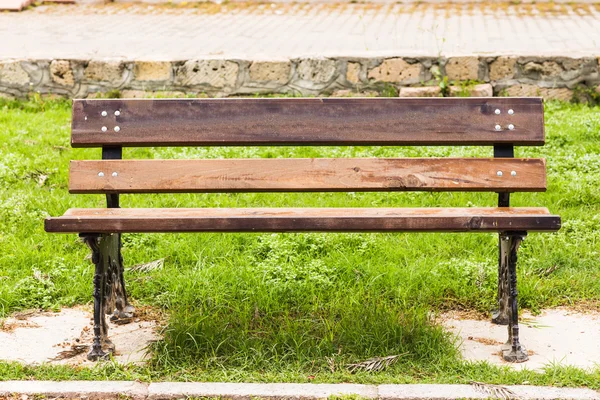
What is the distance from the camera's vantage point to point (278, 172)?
408cm

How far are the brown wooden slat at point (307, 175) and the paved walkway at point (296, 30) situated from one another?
369cm

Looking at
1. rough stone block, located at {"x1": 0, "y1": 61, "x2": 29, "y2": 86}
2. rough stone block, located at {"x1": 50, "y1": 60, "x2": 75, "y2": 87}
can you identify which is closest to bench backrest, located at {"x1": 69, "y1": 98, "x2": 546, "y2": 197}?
rough stone block, located at {"x1": 50, "y1": 60, "x2": 75, "y2": 87}

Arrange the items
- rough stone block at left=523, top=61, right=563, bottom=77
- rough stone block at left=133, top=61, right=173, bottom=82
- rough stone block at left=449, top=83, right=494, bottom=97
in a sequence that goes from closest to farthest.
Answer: rough stone block at left=449, top=83, right=494, bottom=97
rough stone block at left=523, top=61, right=563, bottom=77
rough stone block at left=133, top=61, right=173, bottom=82

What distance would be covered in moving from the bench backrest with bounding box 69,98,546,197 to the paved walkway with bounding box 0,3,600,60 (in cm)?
360

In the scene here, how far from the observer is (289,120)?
4.11 meters

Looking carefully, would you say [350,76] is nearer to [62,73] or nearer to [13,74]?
[62,73]

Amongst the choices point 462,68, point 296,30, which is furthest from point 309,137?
point 296,30

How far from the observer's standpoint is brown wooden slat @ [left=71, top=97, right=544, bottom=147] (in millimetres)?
4082

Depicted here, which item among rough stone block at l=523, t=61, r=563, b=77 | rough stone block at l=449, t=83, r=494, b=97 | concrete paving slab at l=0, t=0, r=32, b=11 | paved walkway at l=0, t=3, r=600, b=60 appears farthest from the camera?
concrete paving slab at l=0, t=0, r=32, b=11

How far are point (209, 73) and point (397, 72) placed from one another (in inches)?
64.8

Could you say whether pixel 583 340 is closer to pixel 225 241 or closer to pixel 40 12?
pixel 225 241

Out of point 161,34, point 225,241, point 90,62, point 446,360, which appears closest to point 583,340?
point 446,360

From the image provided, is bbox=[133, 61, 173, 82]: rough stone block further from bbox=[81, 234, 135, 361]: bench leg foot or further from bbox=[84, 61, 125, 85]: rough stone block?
bbox=[81, 234, 135, 361]: bench leg foot

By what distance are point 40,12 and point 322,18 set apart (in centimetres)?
366
